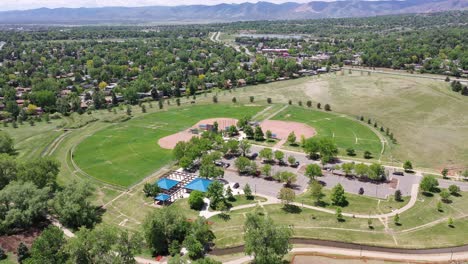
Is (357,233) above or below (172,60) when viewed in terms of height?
below

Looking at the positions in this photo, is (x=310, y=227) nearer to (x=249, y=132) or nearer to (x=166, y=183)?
(x=166, y=183)

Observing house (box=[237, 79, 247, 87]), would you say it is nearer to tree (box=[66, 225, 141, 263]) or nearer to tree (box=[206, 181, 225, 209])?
tree (box=[206, 181, 225, 209])

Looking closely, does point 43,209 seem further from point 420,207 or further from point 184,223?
point 420,207

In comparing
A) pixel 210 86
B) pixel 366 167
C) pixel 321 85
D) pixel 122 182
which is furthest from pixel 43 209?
pixel 321 85

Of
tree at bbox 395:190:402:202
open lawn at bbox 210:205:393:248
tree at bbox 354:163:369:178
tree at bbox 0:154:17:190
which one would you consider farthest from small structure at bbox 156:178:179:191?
tree at bbox 395:190:402:202

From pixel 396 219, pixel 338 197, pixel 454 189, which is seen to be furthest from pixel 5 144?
pixel 454 189

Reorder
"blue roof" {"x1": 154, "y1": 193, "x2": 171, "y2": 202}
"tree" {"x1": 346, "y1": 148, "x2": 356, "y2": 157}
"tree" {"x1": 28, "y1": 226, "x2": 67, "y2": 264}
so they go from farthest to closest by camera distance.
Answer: "tree" {"x1": 346, "y1": 148, "x2": 356, "y2": 157} → "blue roof" {"x1": 154, "y1": 193, "x2": 171, "y2": 202} → "tree" {"x1": 28, "y1": 226, "x2": 67, "y2": 264}
